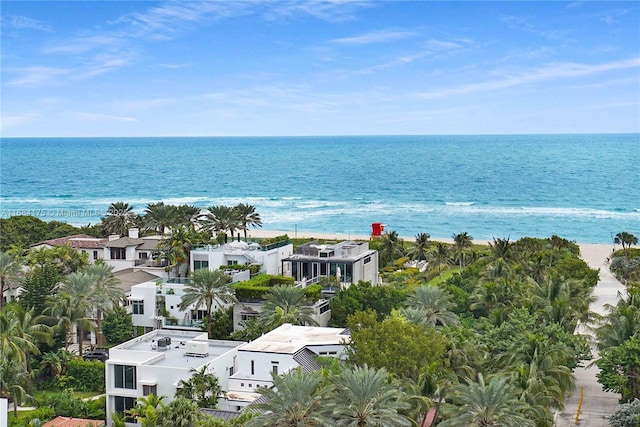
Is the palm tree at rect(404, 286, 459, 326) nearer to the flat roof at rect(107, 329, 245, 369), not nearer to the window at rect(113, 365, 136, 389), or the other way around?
the flat roof at rect(107, 329, 245, 369)

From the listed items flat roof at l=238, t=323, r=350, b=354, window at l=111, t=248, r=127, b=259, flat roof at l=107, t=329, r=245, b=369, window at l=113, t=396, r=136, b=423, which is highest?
window at l=111, t=248, r=127, b=259

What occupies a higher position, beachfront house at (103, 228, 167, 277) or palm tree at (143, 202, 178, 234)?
palm tree at (143, 202, 178, 234)

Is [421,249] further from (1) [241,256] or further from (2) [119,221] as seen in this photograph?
(2) [119,221]

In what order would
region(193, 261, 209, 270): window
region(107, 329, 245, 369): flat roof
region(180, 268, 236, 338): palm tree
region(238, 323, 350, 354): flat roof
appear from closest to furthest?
region(238, 323, 350, 354): flat roof < region(107, 329, 245, 369): flat roof < region(180, 268, 236, 338): palm tree < region(193, 261, 209, 270): window

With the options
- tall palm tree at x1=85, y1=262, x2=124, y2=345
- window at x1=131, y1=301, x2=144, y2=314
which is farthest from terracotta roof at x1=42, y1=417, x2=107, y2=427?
window at x1=131, y1=301, x2=144, y2=314

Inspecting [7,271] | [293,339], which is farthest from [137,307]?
[293,339]

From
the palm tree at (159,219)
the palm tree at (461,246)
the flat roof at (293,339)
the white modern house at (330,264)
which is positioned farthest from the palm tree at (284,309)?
the palm tree at (159,219)

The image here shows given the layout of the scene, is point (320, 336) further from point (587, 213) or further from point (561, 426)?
point (587, 213)
